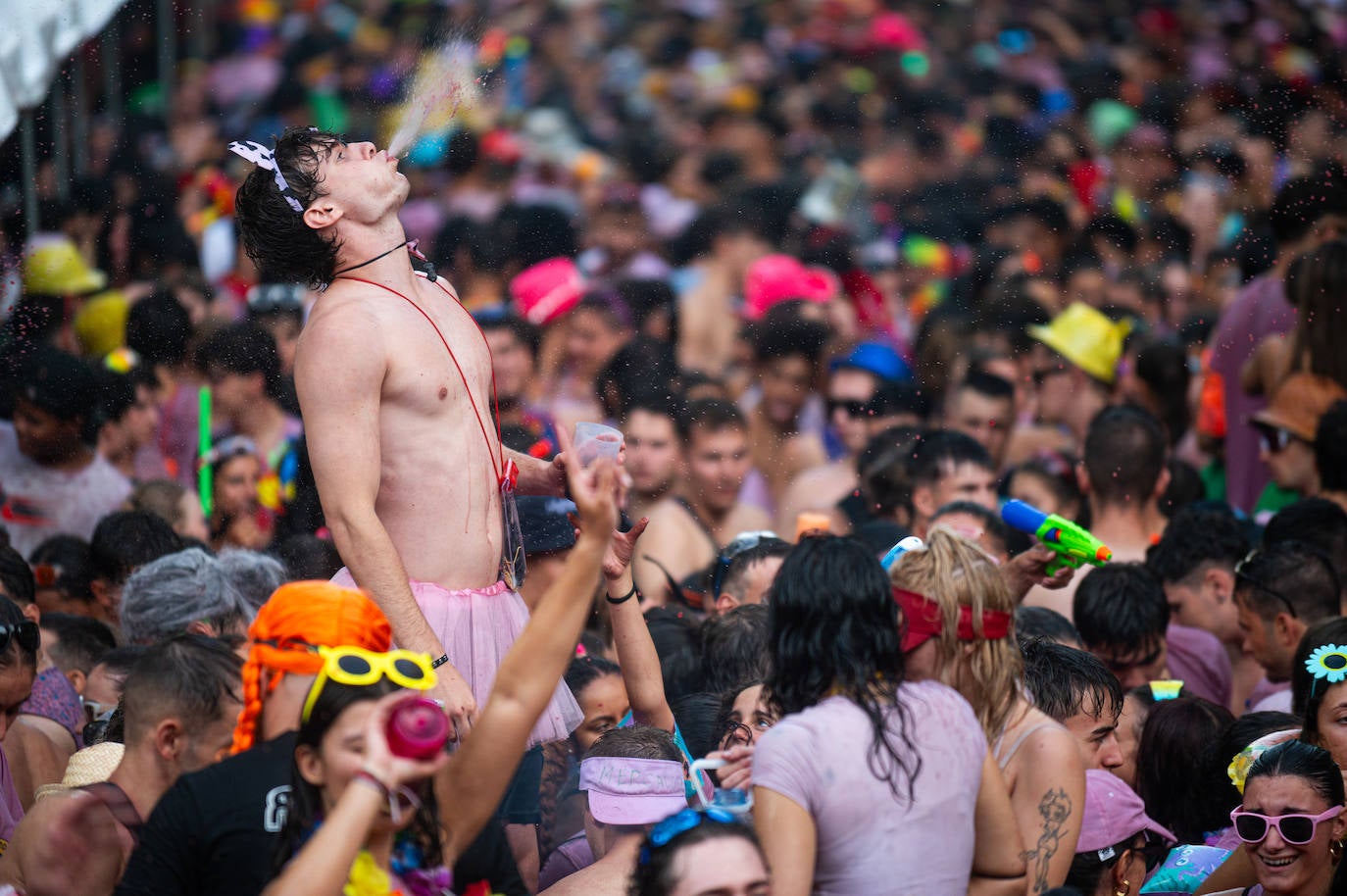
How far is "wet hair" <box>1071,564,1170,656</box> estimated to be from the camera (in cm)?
517

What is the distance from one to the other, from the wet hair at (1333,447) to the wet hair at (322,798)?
4663mm

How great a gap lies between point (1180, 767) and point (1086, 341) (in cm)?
418

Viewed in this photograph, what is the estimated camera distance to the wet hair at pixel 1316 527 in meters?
5.89

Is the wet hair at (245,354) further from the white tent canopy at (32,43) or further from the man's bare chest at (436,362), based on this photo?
the man's bare chest at (436,362)

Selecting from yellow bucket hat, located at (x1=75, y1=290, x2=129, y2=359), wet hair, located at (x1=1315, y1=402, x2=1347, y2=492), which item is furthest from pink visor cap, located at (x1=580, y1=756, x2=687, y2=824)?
yellow bucket hat, located at (x1=75, y1=290, x2=129, y2=359)

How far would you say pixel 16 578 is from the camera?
16.2 ft

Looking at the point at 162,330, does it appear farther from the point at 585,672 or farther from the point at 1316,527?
the point at 1316,527

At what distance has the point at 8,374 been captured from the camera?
609cm

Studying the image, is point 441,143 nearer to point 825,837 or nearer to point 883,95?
point 883,95

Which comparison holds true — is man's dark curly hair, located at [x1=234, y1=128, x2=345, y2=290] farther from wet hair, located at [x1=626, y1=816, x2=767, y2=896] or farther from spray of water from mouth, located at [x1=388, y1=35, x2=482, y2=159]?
wet hair, located at [x1=626, y1=816, x2=767, y2=896]

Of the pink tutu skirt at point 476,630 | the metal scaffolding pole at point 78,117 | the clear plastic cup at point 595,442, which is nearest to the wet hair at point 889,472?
the pink tutu skirt at point 476,630

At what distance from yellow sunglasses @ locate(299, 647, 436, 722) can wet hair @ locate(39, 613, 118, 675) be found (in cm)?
255

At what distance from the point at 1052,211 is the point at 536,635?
31.8 feet

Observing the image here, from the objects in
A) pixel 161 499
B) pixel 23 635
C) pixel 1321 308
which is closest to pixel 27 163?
pixel 161 499
